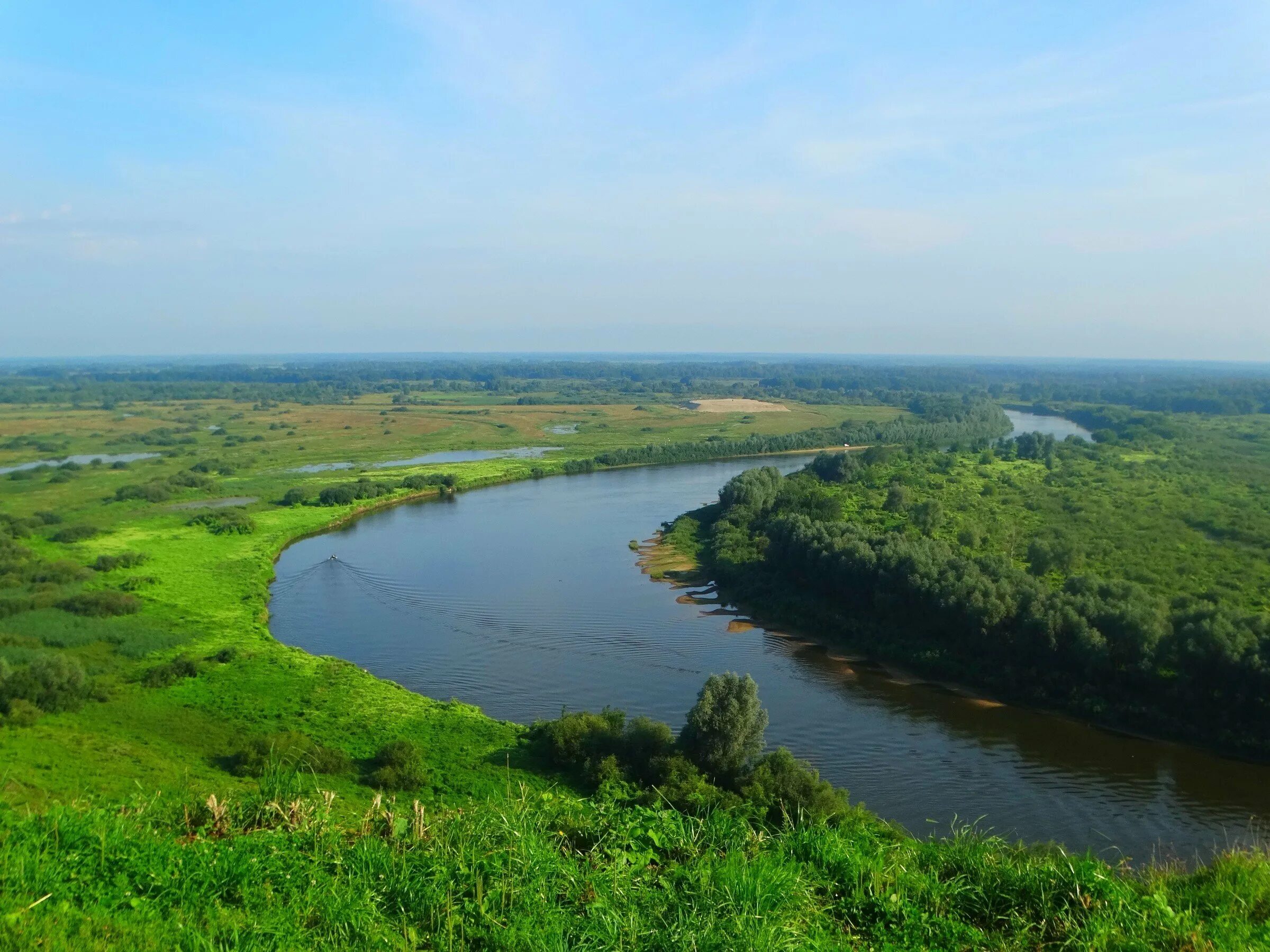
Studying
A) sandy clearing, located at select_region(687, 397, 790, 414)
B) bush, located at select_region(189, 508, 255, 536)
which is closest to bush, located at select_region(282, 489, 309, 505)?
bush, located at select_region(189, 508, 255, 536)

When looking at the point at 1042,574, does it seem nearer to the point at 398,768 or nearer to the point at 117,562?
the point at 398,768

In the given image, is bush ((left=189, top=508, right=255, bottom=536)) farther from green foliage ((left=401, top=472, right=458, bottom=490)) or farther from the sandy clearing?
the sandy clearing

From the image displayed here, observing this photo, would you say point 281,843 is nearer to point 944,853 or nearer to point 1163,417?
point 944,853

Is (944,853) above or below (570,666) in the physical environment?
above

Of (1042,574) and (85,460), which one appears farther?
(85,460)

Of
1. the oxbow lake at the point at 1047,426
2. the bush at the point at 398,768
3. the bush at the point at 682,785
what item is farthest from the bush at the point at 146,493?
the oxbow lake at the point at 1047,426

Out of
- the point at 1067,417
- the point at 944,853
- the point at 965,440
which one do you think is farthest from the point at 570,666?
the point at 1067,417

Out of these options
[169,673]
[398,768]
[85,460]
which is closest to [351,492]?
[169,673]
